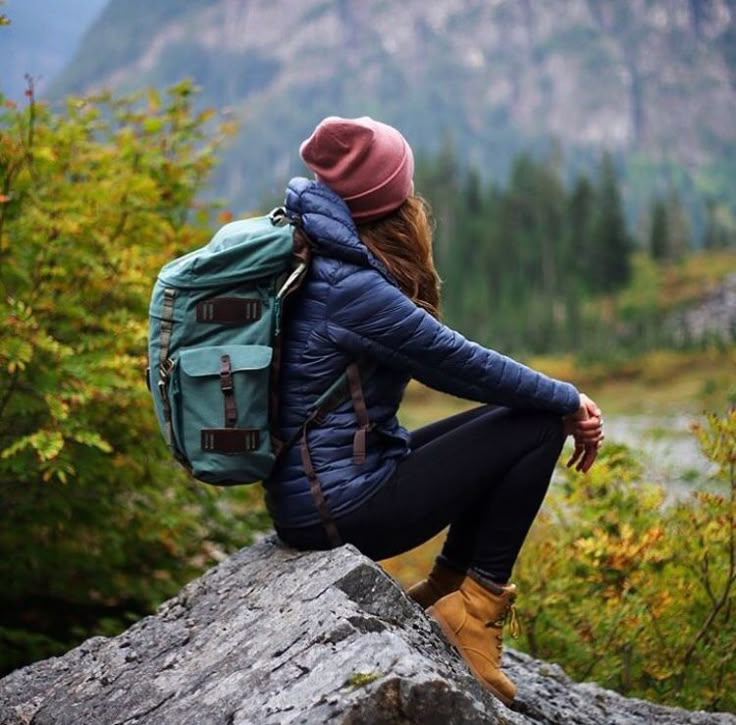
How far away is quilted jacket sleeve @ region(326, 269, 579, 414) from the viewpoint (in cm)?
377

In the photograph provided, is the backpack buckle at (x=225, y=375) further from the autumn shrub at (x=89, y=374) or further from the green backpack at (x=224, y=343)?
the autumn shrub at (x=89, y=374)

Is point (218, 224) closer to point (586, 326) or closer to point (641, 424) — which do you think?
point (641, 424)

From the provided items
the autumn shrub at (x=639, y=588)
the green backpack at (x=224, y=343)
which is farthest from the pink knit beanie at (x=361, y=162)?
the autumn shrub at (x=639, y=588)

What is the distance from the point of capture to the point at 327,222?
3.83 meters

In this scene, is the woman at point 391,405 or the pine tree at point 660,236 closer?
the woman at point 391,405

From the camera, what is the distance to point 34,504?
19.6ft

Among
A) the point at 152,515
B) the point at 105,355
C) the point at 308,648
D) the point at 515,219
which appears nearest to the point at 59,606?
the point at 152,515

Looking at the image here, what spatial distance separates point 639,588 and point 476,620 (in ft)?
6.38

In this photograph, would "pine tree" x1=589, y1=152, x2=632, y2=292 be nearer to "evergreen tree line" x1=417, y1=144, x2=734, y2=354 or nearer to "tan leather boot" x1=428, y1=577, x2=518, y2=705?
"evergreen tree line" x1=417, y1=144, x2=734, y2=354

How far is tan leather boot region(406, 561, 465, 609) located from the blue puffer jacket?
572 millimetres

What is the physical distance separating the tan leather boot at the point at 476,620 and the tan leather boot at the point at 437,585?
195 mm

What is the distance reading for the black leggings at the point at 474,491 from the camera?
3955 millimetres

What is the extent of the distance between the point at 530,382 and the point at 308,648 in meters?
1.21

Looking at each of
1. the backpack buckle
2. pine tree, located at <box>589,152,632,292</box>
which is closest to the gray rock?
the backpack buckle
